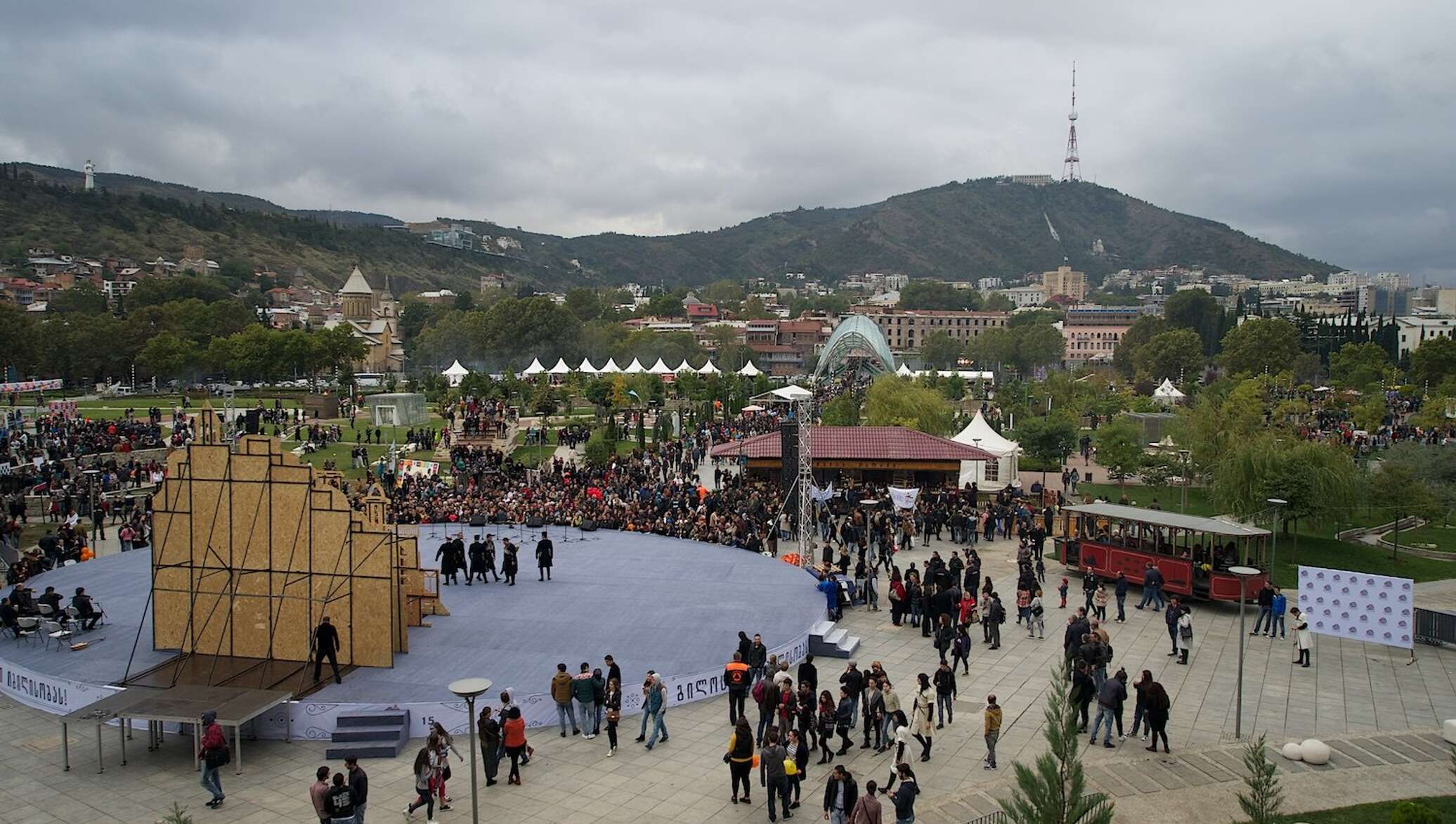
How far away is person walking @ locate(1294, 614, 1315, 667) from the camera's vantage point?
53.9ft

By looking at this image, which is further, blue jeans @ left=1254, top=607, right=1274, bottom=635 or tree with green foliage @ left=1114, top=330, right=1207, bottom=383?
tree with green foliage @ left=1114, top=330, right=1207, bottom=383

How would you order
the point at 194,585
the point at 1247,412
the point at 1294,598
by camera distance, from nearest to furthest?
the point at 194,585
the point at 1294,598
the point at 1247,412

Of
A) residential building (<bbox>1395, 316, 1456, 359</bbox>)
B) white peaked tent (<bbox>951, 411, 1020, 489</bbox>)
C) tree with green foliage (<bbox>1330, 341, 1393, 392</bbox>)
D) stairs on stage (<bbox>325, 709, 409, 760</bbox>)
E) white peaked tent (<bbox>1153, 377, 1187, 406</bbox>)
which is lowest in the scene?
stairs on stage (<bbox>325, 709, 409, 760</bbox>)

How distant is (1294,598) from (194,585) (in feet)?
71.7

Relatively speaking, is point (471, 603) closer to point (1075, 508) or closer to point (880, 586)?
point (880, 586)

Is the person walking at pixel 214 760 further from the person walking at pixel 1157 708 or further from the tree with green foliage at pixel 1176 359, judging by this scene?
the tree with green foliage at pixel 1176 359

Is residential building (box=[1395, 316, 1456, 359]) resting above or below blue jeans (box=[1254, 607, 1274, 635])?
above

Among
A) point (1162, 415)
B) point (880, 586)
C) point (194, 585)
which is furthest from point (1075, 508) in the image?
point (1162, 415)

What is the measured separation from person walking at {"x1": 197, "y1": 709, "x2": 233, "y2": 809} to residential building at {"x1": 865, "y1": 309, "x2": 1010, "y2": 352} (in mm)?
156830

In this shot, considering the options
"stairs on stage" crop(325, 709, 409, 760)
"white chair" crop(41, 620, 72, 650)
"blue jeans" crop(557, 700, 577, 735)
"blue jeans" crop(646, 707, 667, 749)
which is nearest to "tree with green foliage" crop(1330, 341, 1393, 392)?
"blue jeans" crop(646, 707, 667, 749)

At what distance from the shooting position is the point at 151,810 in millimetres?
11164

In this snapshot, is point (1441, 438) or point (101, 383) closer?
point (1441, 438)

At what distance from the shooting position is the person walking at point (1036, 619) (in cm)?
1802

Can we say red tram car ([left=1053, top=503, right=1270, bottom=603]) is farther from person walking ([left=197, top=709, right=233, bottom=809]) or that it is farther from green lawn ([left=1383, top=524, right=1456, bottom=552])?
person walking ([left=197, top=709, right=233, bottom=809])
